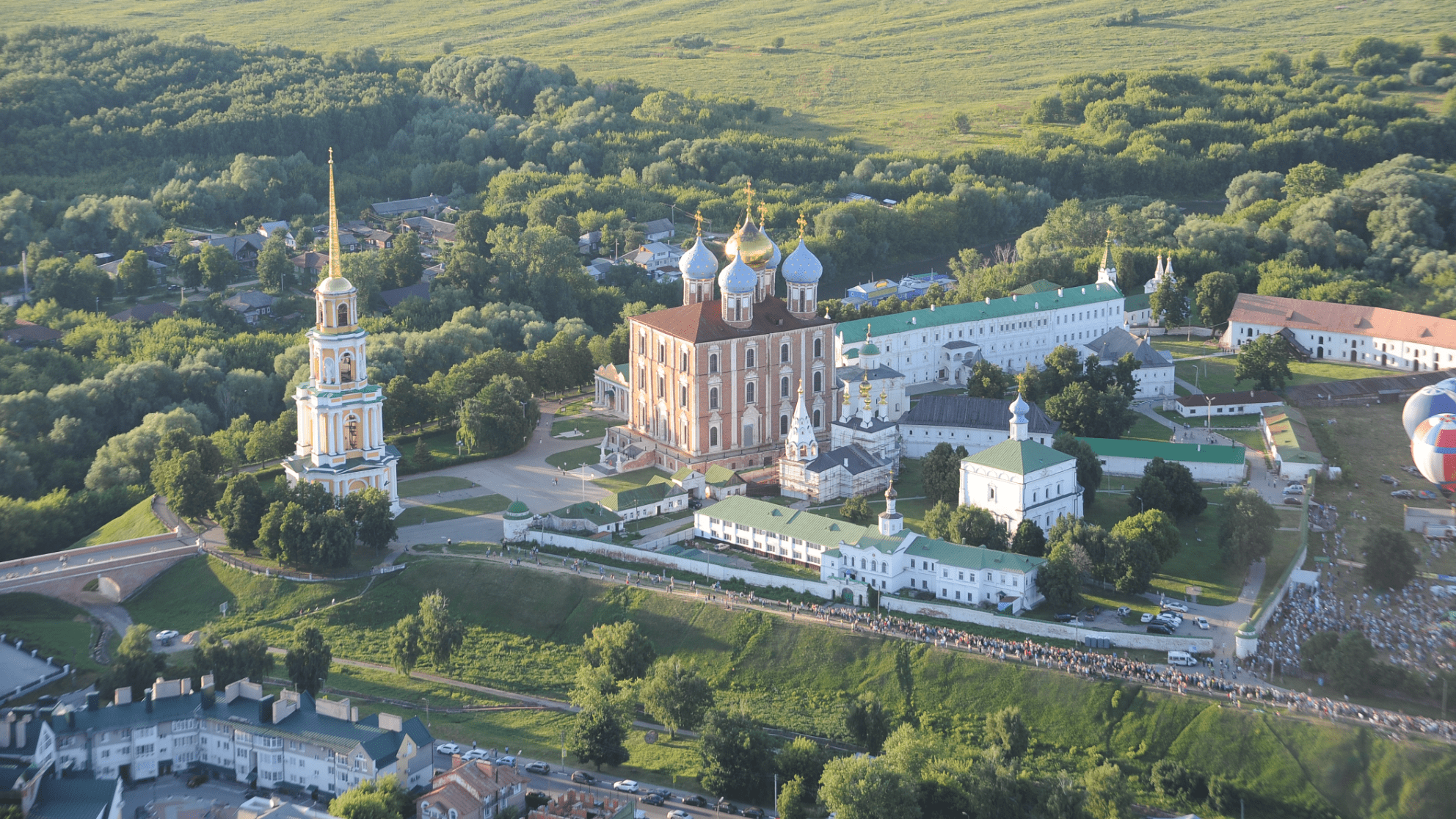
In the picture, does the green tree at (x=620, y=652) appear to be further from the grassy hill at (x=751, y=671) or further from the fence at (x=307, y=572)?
the fence at (x=307, y=572)

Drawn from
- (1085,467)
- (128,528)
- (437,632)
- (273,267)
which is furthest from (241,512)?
(273,267)

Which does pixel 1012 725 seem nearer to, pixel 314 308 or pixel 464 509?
pixel 464 509

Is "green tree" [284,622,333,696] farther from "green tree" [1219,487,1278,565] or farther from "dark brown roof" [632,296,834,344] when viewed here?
"green tree" [1219,487,1278,565]

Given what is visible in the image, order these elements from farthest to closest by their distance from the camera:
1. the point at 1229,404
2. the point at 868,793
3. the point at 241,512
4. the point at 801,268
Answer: the point at 1229,404 < the point at 801,268 < the point at 241,512 < the point at 868,793

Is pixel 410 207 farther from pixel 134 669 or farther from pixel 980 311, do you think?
pixel 134 669

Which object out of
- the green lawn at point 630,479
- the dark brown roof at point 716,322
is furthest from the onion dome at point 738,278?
the green lawn at point 630,479

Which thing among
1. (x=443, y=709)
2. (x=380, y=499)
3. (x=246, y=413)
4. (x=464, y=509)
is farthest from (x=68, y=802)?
(x=246, y=413)
